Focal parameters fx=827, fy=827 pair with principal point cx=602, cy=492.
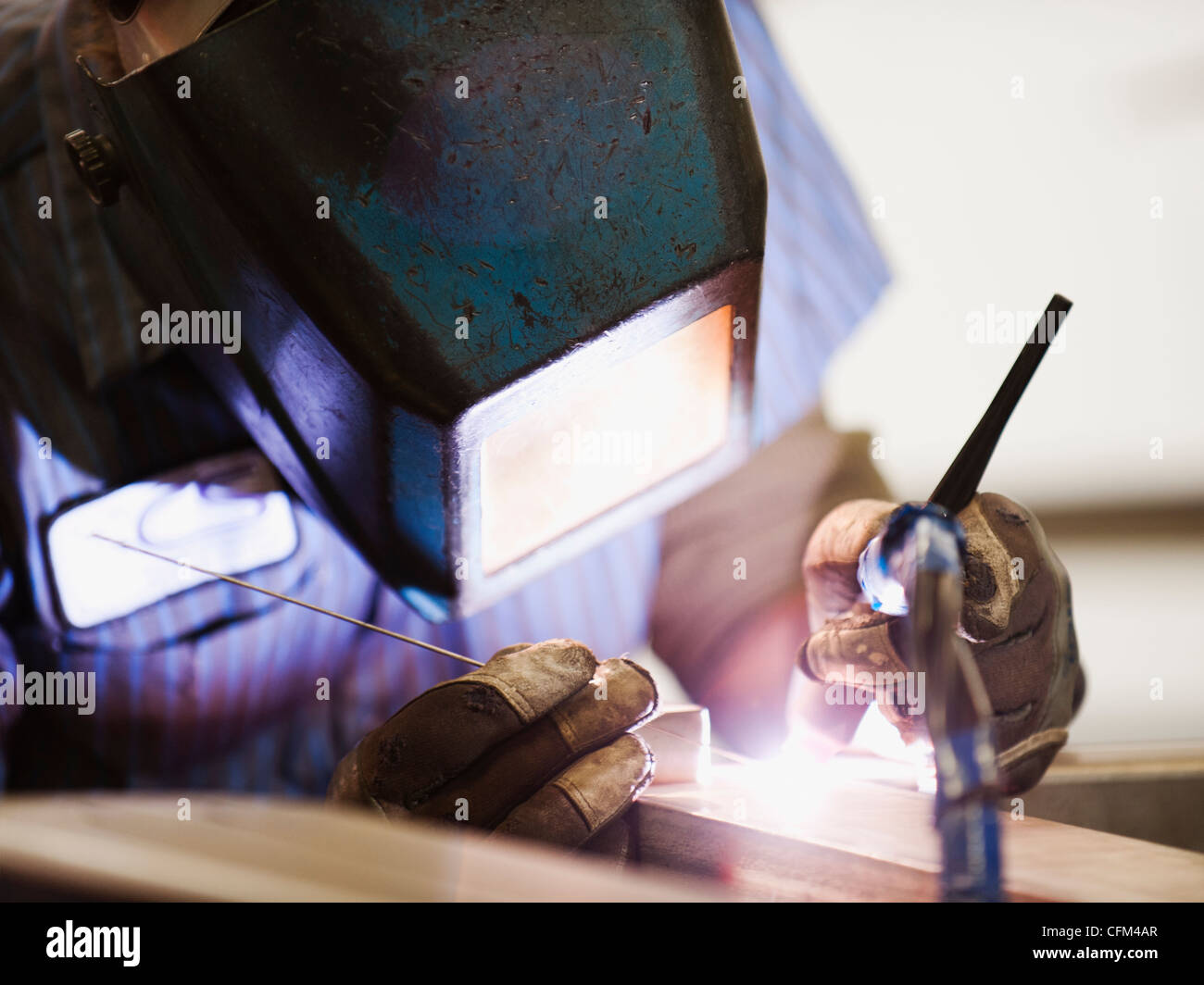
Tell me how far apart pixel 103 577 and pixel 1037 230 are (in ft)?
2.87

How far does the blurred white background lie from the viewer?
75 cm

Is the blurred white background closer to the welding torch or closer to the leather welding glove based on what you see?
the leather welding glove

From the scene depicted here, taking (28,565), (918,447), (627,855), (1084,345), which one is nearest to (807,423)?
(918,447)

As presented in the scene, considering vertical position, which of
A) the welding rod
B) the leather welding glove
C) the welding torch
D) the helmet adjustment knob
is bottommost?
the leather welding glove

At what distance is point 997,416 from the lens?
50 centimetres

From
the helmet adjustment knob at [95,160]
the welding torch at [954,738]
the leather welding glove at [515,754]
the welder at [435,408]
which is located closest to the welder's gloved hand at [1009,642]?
the welder at [435,408]

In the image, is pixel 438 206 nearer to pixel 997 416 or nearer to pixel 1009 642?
pixel 997 416

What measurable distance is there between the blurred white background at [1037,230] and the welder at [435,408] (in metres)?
0.05

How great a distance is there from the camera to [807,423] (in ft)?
2.84

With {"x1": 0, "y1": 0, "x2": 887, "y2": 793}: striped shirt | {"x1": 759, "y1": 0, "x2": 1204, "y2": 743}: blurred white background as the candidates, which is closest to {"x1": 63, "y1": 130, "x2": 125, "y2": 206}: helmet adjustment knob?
{"x1": 0, "y1": 0, "x2": 887, "y2": 793}: striped shirt

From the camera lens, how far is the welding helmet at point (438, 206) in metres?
0.41

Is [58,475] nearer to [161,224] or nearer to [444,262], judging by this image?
[161,224]

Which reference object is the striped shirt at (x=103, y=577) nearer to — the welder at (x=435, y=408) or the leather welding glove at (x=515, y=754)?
the welder at (x=435, y=408)

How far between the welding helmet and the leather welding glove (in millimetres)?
99
